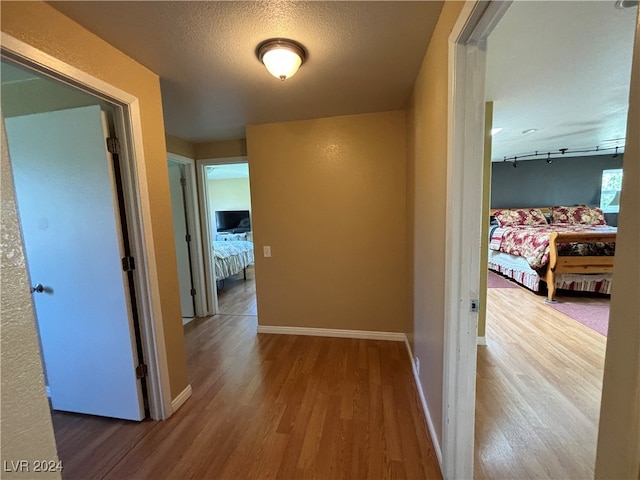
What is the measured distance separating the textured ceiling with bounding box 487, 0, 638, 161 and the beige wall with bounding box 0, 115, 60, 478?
2.02 meters

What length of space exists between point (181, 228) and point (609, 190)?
924 cm

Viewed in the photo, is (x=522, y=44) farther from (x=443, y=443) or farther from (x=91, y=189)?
(x=91, y=189)

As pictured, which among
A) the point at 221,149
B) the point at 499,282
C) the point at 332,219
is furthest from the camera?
the point at 499,282

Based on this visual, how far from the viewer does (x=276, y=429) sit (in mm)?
1734

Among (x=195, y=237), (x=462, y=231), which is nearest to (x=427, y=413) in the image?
(x=462, y=231)

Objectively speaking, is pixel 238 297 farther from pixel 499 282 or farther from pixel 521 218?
pixel 521 218

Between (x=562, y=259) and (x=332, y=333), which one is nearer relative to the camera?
(x=332, y=333)

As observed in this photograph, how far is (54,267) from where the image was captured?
1752 mm

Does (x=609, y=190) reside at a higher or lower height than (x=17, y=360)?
higher

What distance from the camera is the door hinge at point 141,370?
5.90 ft

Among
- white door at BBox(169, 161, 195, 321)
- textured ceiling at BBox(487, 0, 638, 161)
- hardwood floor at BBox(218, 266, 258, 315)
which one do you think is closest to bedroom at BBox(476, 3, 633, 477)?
textured ceiling at BBox(487, 0, 638, 161)

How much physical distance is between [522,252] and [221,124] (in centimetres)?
473

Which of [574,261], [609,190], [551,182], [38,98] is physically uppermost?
[38,98]

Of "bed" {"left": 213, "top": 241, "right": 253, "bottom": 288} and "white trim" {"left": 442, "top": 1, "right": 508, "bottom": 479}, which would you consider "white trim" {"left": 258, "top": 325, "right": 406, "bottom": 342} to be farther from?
"bed" {"left": 213, "top": 241, "right": 253, "bottom": 288}
